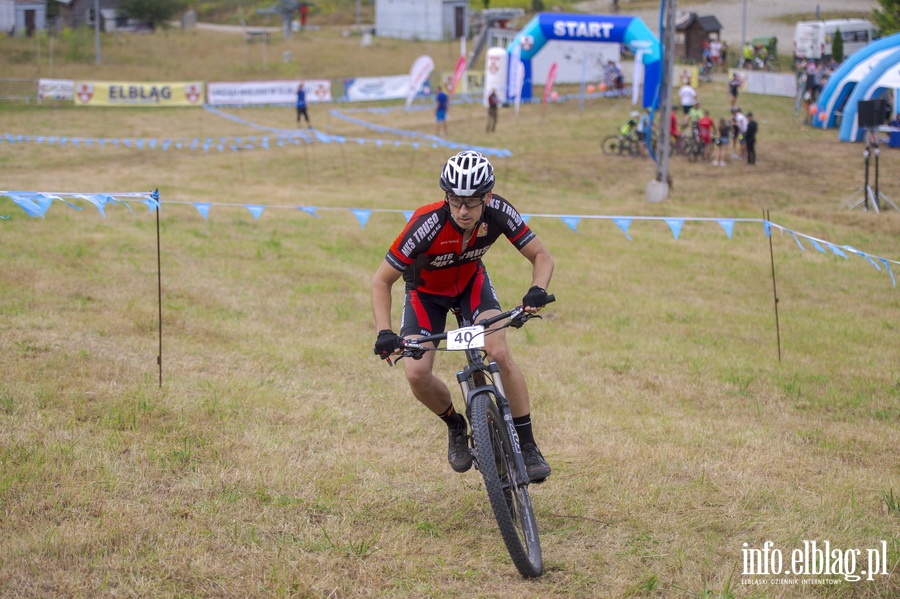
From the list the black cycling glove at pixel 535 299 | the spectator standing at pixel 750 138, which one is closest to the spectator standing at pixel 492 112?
the spectator standing at pixel 750 138

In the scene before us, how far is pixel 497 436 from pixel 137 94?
44.3 meters

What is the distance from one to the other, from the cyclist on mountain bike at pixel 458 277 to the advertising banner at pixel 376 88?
148ft

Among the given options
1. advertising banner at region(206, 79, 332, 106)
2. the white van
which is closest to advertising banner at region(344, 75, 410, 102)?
advertising banner at region(206, 79, 332, 106)

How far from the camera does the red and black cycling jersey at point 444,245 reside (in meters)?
5.12

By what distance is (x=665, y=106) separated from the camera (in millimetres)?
21156

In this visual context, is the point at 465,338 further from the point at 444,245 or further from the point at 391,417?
the point at 391,417

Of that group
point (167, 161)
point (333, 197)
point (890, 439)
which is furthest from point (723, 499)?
point (167, 161)

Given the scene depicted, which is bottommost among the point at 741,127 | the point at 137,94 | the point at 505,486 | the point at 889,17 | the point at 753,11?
the point at 505,486

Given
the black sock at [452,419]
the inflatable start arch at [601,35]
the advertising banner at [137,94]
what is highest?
the inflatable start arch at [601,35]

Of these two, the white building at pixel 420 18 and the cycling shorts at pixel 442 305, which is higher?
the white building at pixel 420 18

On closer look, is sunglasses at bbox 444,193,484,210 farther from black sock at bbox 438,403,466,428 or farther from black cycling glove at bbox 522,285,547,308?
black sock at bbox 438,403,466,428

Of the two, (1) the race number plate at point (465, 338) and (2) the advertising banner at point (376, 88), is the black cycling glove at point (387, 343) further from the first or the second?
(2) the advertising banner at point (376, 88)

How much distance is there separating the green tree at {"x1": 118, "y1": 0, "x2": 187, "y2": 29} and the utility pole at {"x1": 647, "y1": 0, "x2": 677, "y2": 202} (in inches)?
2154

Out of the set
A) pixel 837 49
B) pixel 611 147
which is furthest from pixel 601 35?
pixel 837 49
